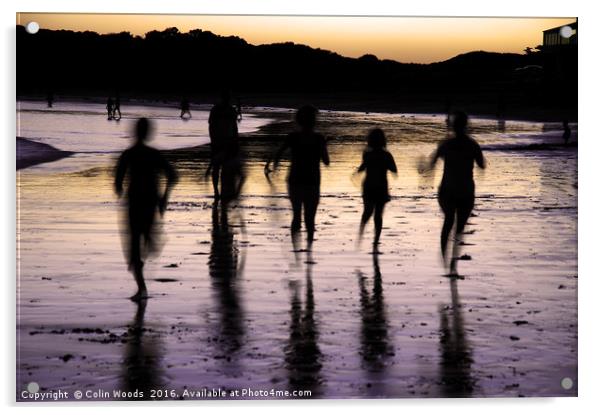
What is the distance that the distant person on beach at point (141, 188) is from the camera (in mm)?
13445

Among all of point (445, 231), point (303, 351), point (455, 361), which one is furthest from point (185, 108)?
point (455, 361)

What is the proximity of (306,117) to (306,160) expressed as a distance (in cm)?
46

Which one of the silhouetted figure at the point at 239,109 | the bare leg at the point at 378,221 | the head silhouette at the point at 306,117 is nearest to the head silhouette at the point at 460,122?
the head silhouette at the point at 306,117

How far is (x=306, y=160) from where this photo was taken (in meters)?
14.9

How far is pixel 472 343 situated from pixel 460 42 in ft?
9.32

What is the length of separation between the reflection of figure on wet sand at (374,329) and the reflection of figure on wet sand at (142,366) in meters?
1.61

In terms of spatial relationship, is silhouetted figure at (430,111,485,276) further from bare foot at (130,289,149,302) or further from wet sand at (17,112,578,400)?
bare foot at (130,289,149,302)

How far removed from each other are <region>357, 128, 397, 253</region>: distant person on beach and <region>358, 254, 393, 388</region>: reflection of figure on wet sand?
132cm

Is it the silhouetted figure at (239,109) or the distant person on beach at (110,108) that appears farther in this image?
the silhouetted figure at (239,109)

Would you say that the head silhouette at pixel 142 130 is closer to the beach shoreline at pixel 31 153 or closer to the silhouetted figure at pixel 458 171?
the beach shoreline at pixel 31 153

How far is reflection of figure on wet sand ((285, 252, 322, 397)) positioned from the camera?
12.0 meters
